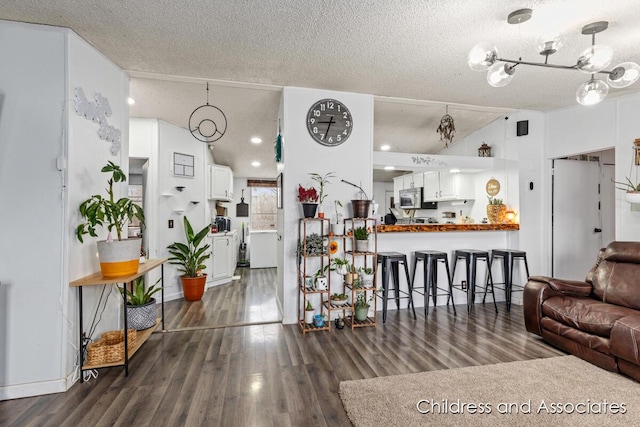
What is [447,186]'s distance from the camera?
5375 millimetres

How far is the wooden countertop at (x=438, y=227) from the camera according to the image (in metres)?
3.71

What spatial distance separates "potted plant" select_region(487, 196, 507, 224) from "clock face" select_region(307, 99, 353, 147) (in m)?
2.49

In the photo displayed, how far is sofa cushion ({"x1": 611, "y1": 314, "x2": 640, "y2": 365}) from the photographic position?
208 cm

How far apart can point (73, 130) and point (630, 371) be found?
14.2 ft

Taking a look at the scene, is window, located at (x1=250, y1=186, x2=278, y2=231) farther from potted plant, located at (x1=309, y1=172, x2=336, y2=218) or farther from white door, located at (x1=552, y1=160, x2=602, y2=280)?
white door, located at (x1=552, y1=160, x2=602, y2=280)

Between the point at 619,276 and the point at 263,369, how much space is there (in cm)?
320

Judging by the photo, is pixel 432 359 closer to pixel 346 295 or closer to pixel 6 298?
pixel 346 295

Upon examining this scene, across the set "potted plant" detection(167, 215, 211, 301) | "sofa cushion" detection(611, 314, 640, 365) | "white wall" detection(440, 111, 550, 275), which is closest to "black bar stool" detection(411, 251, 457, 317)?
"white wall" detection(440, 111, 550, 275)

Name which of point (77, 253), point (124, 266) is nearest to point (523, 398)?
point (124, 266)

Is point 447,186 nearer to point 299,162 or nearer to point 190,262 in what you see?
point 299,162

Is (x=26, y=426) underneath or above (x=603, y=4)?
underneath

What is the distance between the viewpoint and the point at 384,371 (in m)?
2.34

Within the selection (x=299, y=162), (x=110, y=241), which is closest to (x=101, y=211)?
(x=110, y=241)

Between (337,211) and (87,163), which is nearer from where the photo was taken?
(87,163)
